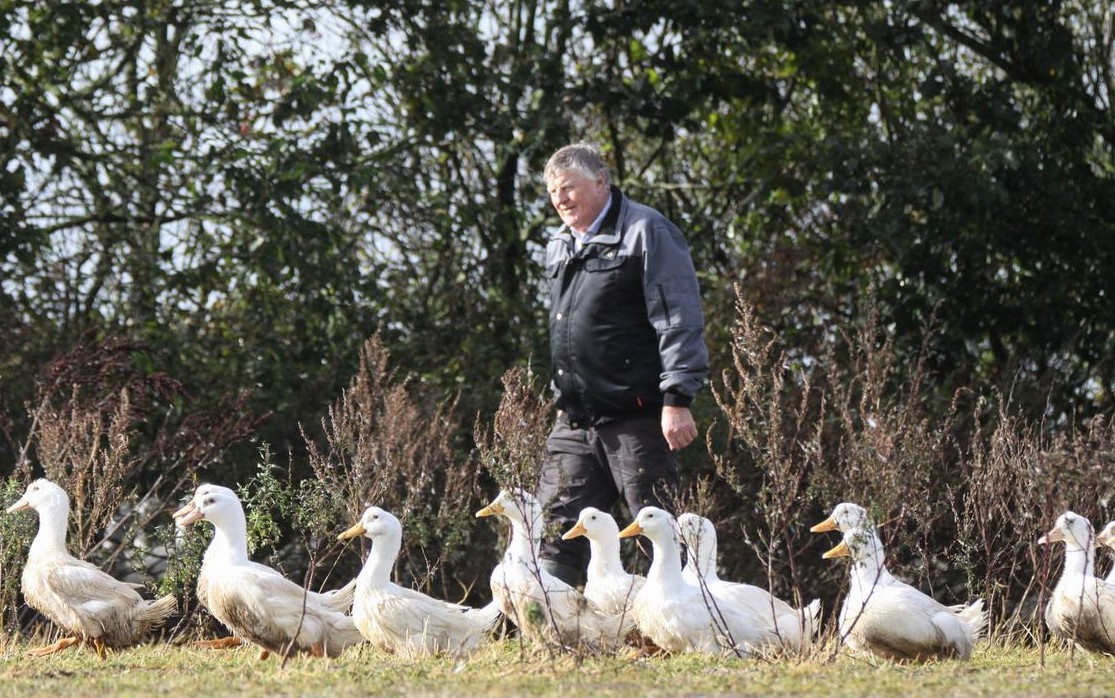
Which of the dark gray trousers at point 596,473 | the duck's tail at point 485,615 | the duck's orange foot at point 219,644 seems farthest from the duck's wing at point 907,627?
the duck's orange foot at point 219,644

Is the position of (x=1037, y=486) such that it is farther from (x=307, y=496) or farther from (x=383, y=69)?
(x=383, y=69)

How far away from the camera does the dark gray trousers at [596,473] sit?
6.43m

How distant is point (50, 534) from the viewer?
6.76m

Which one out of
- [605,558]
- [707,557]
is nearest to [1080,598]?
[707,557]

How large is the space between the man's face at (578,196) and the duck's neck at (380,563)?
1.47m

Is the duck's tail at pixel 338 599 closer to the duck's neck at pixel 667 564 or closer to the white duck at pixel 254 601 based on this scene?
the white duck at pixel 254 601

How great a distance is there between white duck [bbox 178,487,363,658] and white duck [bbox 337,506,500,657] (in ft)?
0.54

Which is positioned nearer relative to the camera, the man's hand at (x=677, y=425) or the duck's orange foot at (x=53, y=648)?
the man's hand at (x=677, y=425)

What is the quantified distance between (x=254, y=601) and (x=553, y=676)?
1.44 metres

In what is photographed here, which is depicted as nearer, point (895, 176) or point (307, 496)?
point (307, 496)

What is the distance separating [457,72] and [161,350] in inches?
115

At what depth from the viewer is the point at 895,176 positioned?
37.4 feet

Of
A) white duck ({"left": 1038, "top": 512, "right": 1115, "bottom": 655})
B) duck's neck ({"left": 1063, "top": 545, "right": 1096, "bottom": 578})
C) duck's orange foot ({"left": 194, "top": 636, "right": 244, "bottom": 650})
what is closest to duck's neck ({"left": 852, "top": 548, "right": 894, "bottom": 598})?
white duck ({"left": 1038, "top": 512, "right": 1115, "bottom": 655})

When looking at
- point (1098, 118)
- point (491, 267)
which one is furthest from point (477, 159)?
point (1098, 118)
